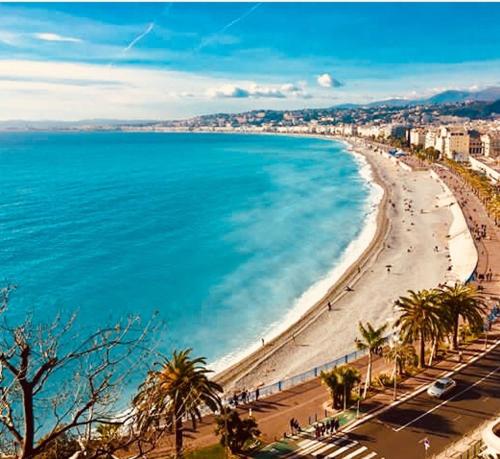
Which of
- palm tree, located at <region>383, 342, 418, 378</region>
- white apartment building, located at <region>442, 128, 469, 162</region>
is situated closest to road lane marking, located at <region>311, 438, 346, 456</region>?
palm tree, located at <region>383, 342, 418, 378</region>

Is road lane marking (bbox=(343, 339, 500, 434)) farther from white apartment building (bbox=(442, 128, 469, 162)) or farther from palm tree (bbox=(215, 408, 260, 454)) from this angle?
white apartment building (bbox=(442, 128, 469, 162))

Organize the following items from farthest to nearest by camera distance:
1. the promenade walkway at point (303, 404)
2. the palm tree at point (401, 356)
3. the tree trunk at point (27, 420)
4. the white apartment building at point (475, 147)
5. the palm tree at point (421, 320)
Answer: the white apartment building at point (475, 147) → the palm tree at point (421, 320) → the palm tree at point (401, 356) → the promenade walkway at point (303, 404) → the tree trunk at point (27, 420)

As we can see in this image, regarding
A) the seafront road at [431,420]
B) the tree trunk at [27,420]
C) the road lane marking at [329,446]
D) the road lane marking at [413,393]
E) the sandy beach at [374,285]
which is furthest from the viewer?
the sandy beach at [374,285]

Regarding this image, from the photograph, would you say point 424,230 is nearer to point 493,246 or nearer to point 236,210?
point 493,246

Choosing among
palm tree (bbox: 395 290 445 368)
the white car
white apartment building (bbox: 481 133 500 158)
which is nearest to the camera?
the white car

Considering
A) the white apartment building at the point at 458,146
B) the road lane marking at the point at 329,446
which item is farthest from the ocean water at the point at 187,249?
the white apartment building at the point at 458,146

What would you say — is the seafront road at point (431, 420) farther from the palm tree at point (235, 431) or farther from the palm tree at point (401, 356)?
the palm tree at point (235, 431)

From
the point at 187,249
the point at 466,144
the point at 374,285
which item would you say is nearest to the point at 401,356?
the point at 374,285
